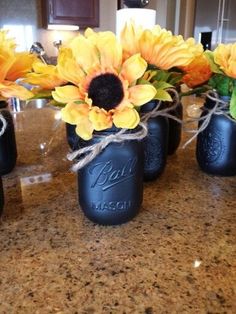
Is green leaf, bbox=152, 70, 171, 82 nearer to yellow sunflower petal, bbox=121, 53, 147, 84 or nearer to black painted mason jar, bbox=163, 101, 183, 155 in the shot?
yellow sunflower petal, bbox=121, 53, 147, 84

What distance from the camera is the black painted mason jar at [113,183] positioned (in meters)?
0.46

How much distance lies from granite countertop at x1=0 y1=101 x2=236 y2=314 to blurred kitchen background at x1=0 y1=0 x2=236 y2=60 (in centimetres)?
172

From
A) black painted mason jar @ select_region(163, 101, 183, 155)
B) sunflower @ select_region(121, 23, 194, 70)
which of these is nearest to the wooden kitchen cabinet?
black painted mason jar @ select_region(163, 101, 183, 155)

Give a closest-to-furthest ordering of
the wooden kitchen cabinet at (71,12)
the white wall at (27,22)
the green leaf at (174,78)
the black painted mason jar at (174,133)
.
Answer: the green leaf at (174,78) < the black painted mason jar at (174,133) < the wooden kitchen cabinet at (71,12) < the white wall at (27,22)

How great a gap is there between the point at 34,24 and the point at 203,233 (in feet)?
8.67

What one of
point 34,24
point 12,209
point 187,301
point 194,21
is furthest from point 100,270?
point 194,21

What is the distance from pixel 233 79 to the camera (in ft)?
1.87

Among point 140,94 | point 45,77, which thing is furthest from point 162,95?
point 45,77

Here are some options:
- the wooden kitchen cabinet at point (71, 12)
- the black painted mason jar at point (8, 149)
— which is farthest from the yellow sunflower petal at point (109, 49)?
the wooden kitchen cabinet at point (71, 12)

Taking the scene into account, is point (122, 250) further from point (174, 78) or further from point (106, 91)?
point (174, 78)

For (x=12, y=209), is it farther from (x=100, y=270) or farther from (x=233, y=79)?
(x=233, y=79)

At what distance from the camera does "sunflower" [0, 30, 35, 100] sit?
17.7 inches

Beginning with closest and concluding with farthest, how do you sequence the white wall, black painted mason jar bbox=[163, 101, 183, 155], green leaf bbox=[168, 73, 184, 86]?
1. green leaf bbox=[168, 73, 184, 86]
2. black painted mason jar bbox=[163, 101, 183, 155]
3. the white wall

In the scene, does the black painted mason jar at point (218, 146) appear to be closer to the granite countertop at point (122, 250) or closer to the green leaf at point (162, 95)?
the granite countertop at point (122, 250)
